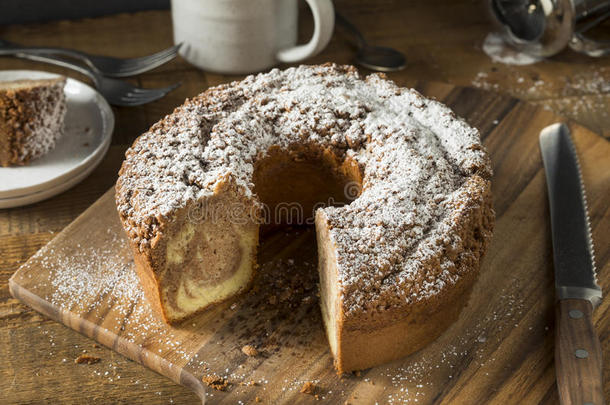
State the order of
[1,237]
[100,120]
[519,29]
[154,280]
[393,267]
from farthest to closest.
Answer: [519,29] < [100,120] < [1,237] < [154,280] < [393,267]

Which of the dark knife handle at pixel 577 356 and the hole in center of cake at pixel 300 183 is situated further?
the hole in center of cake at pixel 300 183

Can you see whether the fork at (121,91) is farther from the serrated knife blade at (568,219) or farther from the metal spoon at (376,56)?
the serrated knife blade at (568,219)

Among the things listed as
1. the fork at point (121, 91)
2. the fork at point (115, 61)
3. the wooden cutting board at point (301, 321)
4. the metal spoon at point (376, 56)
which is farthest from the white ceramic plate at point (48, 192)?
the metal spoon at point (376, 56)

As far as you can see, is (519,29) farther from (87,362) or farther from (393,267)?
(87,362)

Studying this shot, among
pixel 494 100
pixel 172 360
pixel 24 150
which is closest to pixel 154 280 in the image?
pixel 172 360

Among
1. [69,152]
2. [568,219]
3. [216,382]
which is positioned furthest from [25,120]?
[568,219]

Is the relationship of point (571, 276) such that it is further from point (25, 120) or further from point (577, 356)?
point (25, 120)
